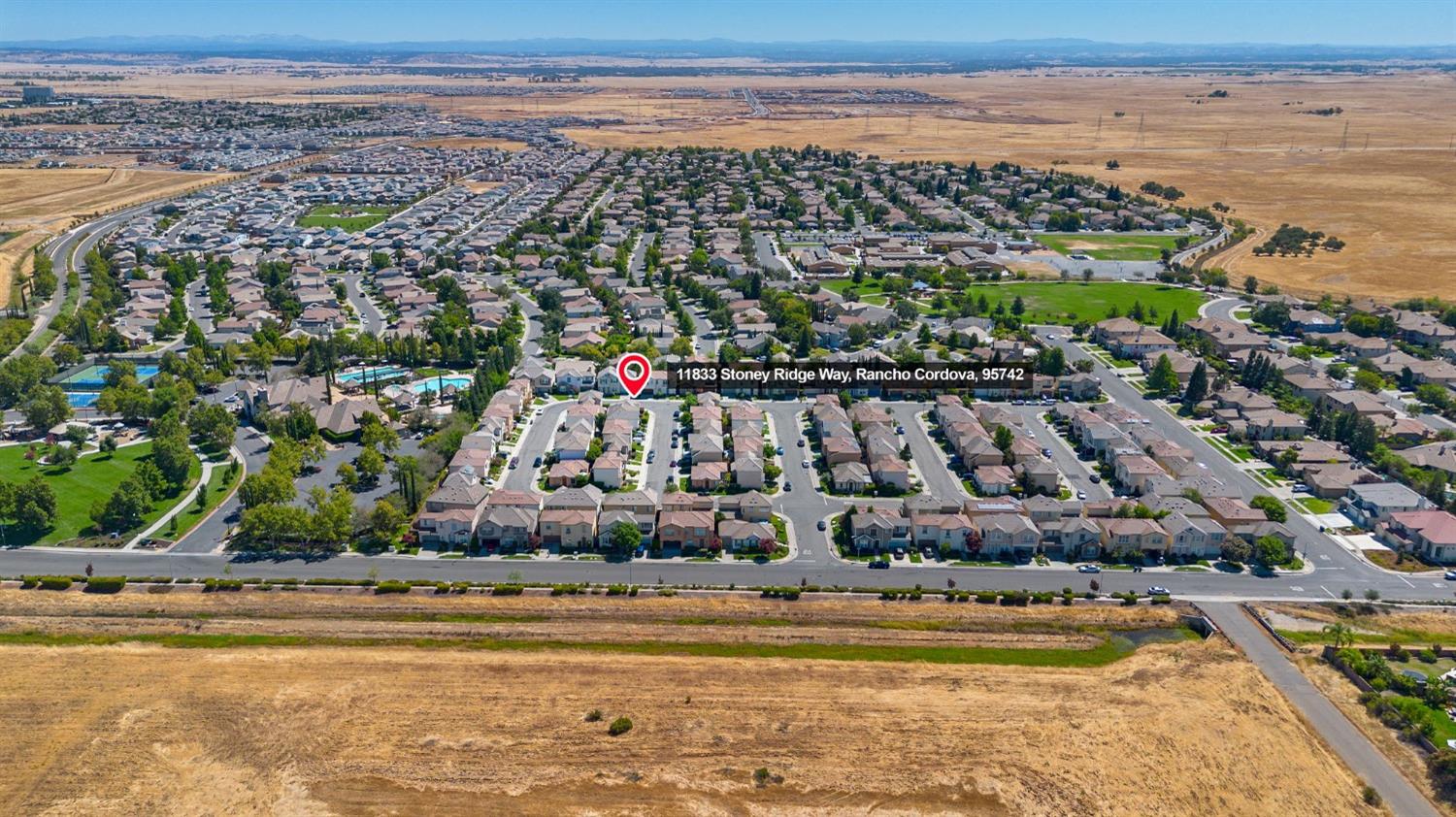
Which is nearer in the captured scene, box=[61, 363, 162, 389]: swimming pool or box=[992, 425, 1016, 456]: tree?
box=[992, 425, 1016, 456]: tree

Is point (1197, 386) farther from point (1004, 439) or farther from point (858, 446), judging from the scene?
point (858, 446)

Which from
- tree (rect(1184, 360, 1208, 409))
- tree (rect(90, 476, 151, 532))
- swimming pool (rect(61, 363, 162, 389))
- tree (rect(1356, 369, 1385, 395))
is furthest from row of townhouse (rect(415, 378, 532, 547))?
tree (rect(1356, 369, 1385, 395))

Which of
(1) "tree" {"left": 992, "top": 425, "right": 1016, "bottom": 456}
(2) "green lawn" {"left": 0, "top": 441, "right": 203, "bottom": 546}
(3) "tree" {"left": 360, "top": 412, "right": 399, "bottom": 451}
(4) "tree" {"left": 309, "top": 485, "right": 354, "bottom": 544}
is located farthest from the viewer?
(3) "tree" {"left": 360, "top": 412, "right": 399, "bottom": 451}

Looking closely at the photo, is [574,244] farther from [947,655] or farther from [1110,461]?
[947,655]

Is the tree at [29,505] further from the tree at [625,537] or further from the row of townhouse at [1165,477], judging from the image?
the row of townhouse at [1165,477]

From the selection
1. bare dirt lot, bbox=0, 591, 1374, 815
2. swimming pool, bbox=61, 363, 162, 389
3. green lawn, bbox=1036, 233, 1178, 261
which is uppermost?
green lawn, bbox=1036, 233, 1178, 261

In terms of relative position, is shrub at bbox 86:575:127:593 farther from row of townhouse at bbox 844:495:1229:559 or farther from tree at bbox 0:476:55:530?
row of townhouse at bbox 844:495:1229:559

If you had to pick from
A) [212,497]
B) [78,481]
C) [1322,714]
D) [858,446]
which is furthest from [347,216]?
[1322,714]

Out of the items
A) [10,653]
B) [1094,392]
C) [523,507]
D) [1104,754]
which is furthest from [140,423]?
[1094,392]
